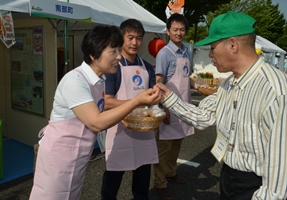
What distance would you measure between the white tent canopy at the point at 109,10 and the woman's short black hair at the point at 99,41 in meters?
1.71

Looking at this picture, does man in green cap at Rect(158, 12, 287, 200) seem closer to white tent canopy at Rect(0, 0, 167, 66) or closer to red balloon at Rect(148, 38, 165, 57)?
white tent canopy at Rect(0, 0, 167, 66)

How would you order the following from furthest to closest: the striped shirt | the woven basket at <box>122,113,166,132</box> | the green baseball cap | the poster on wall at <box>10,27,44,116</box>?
the poster on wall at <box>10,27,44,116</box>, the woven basket at <box>122,113,166,132</box>, the green baseball cap, the striped shirt

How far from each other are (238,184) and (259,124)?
40 centimetres

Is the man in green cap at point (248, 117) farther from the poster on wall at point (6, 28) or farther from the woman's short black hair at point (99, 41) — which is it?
the poster on wall at point (6, 28)

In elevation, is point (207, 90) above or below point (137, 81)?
below

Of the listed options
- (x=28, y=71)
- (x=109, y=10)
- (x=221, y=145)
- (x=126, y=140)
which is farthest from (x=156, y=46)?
(x=221, y=145)

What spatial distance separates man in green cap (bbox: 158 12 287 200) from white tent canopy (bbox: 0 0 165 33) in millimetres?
2399

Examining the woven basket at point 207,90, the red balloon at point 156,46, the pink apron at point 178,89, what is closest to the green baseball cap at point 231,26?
the woven basket at point 207,90

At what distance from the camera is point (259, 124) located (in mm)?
1296

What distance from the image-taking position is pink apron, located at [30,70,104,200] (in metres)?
1.65

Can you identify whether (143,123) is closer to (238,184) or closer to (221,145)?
(221,145)

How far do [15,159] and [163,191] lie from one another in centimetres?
250

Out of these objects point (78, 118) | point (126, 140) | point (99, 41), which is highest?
point (99, 41)

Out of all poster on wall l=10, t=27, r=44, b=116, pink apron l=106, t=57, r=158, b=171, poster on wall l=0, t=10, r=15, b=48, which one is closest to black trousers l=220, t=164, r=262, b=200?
pink apron l=106, t=57, r=158, b=171
